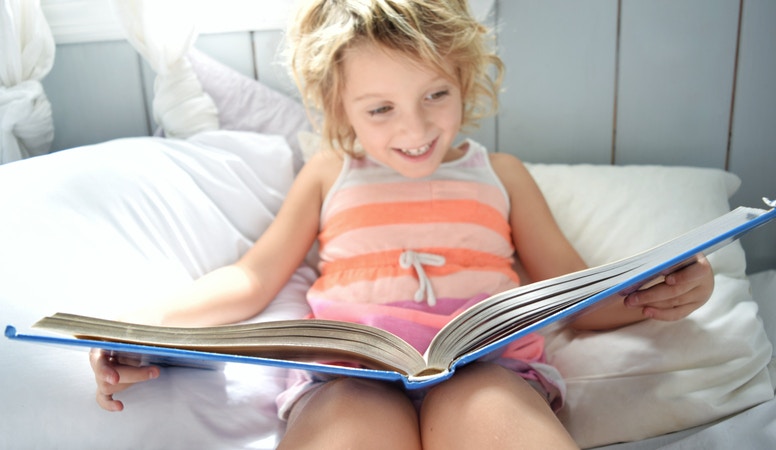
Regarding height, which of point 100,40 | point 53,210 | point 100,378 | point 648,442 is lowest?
point 648,442

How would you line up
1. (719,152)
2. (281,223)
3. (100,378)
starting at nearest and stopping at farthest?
1. (100,378)
2. (281,223)
3. (719,152)

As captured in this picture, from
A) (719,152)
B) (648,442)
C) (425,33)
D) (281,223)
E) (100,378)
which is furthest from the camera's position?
(719,152)

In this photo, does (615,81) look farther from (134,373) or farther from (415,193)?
(134,373)

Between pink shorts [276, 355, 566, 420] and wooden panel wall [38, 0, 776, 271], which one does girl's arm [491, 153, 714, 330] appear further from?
wooden panel wall [38, 0, 776, 271]

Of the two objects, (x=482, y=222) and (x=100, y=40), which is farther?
(x=100, y=40)

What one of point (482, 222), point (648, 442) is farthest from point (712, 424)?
point (482, 222)

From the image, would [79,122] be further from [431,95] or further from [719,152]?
[719,152]

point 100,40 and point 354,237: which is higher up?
point 100,40

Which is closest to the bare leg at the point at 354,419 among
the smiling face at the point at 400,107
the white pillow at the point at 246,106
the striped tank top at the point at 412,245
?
the striped tank top at the point at 412,245

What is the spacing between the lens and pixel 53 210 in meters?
0.76

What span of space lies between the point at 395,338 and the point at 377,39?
16.2 inches

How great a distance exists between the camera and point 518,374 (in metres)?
0.73

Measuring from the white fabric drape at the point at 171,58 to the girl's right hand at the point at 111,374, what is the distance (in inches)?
23.3

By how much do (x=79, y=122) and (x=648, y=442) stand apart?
115cm
